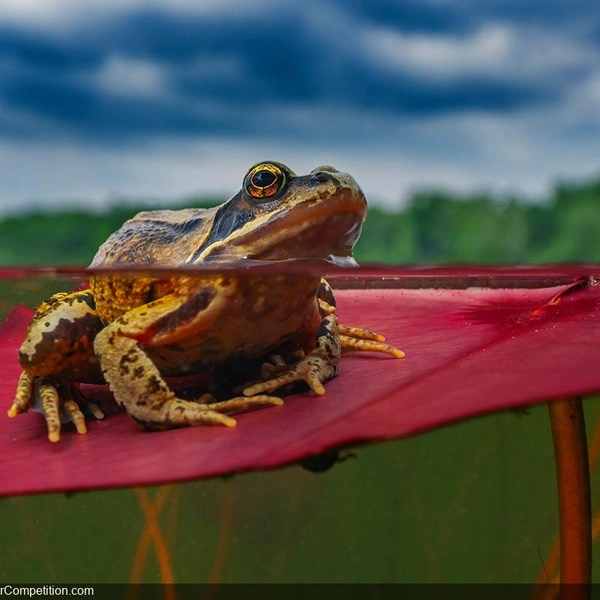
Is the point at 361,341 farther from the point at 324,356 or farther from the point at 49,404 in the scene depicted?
the point at 49,404

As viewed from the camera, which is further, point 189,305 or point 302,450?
point 189,305

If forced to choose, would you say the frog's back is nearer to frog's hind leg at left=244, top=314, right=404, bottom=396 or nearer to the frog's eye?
the frog's eye

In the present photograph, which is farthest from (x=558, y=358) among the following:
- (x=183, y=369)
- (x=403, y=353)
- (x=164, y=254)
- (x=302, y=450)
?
(x=164, y=254)

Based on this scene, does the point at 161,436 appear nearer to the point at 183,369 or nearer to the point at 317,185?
the point at 183,369

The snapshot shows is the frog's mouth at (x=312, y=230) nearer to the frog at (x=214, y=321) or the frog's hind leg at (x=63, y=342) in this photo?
the frog at (x=214, y=321)

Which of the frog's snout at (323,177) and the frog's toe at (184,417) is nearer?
the frog's toe at (184,417)

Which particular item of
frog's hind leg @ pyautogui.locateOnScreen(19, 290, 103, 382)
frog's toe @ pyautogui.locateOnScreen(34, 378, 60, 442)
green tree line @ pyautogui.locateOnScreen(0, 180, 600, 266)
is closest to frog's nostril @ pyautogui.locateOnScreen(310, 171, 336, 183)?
green tree line @ pyautogui.locateOnScreen(0, 180, 600, 266)

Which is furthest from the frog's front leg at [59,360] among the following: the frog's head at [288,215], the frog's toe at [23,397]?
the frog's head at [288,215]
